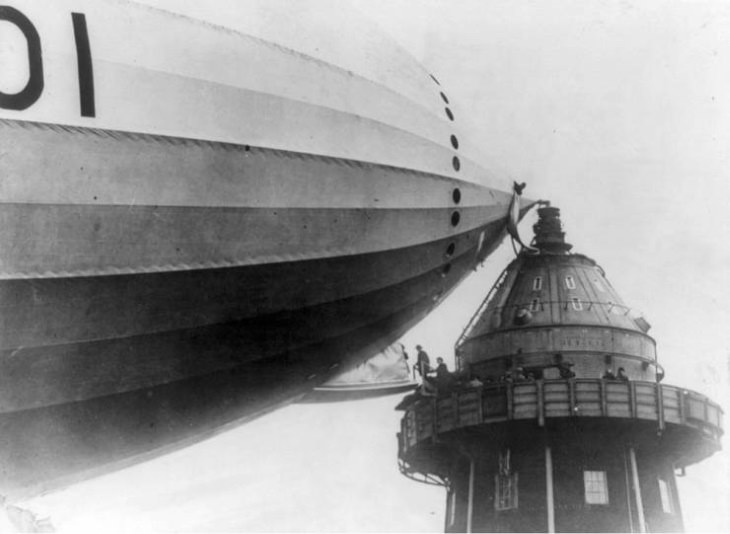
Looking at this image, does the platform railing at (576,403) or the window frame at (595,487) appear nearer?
the platform railing at (576,403)

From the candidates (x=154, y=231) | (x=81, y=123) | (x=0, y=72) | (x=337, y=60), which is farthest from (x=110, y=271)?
(x=337, y=60)

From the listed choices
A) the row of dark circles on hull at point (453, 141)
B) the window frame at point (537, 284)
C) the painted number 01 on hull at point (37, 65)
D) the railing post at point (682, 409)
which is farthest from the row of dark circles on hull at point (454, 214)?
the window frame at point (537, 284)

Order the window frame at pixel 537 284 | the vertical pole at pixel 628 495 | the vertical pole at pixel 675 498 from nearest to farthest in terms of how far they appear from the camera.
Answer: the vertical pole at pixel 628 495
the vertical pole at pixel 675 498
the window frame at pixel 537 284

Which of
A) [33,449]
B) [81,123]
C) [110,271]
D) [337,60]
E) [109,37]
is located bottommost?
[33,449]

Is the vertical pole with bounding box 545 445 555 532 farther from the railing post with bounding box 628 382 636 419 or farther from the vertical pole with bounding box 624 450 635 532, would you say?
the railing post with bounding box 628 382 636 419

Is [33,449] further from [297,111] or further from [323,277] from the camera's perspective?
[297,111]

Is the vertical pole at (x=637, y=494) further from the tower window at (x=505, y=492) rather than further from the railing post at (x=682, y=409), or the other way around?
the tower window at (x=505, y=492)

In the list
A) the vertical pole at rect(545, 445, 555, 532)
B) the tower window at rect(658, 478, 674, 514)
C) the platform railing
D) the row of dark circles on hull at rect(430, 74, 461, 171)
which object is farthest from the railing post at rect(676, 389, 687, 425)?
the row of dark circles on hull at rect(430, 74, 461, 171)
